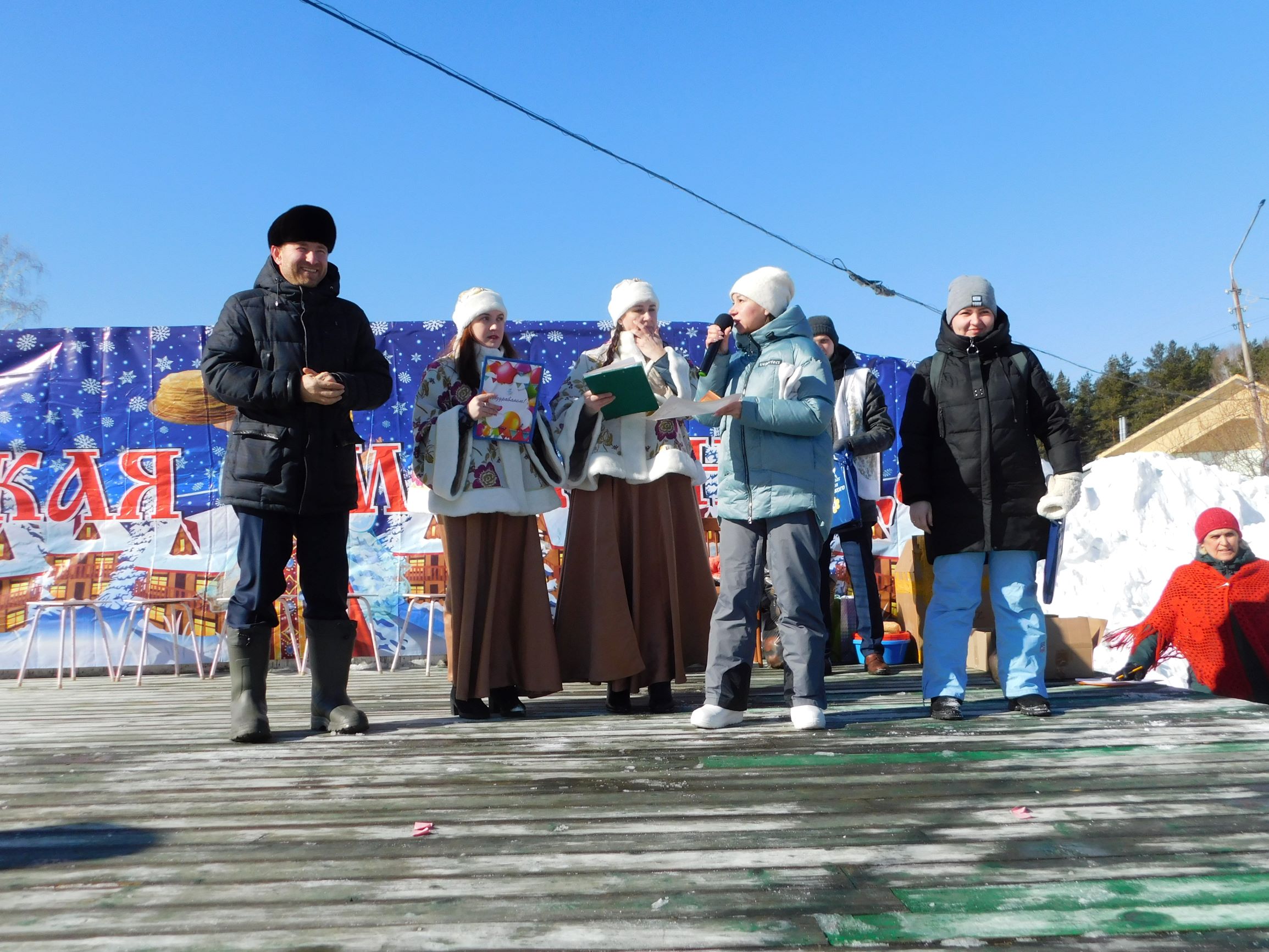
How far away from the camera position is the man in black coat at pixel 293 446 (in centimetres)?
370

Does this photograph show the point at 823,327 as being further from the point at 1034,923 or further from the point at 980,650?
the point at 1034,923

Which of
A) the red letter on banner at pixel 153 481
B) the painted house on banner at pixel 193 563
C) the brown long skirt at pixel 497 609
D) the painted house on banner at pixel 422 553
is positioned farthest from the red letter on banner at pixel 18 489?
the brown long skirt at pixel 497 609

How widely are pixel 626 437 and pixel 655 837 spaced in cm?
233

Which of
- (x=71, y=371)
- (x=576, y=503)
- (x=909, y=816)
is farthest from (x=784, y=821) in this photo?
(x=71, y=371)

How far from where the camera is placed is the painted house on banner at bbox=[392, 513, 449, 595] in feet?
24.6

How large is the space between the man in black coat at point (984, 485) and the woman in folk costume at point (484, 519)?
63.7 inches

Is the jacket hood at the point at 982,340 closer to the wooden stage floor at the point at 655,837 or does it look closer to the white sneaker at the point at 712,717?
the wooden stage floor at the point at 655,837

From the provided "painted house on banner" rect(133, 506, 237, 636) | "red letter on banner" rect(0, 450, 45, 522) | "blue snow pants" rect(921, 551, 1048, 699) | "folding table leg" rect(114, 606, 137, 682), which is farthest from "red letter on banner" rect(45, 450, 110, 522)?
"blue snow pants" rect(921, 551, 1048, 699)

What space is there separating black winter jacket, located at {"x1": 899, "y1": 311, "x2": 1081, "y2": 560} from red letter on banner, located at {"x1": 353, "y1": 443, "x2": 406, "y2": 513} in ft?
15.1

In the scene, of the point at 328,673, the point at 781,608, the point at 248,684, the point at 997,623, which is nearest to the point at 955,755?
the point at 781,608

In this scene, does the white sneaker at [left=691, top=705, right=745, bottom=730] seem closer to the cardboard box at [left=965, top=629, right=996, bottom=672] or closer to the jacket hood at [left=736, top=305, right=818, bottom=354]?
the jacket hood at [left=736, top=305, right=818, bottom=354]

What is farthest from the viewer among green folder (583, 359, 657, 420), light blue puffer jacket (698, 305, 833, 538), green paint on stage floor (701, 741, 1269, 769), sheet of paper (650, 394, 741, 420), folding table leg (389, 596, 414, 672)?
folding table leg (389, 596, 414, 672)

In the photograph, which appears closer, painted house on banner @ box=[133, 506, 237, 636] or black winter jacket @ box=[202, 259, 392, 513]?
black winter jacket @ box=[202, 259, 392, 513]

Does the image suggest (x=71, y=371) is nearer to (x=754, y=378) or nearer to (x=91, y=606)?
(x=91, y=606)
